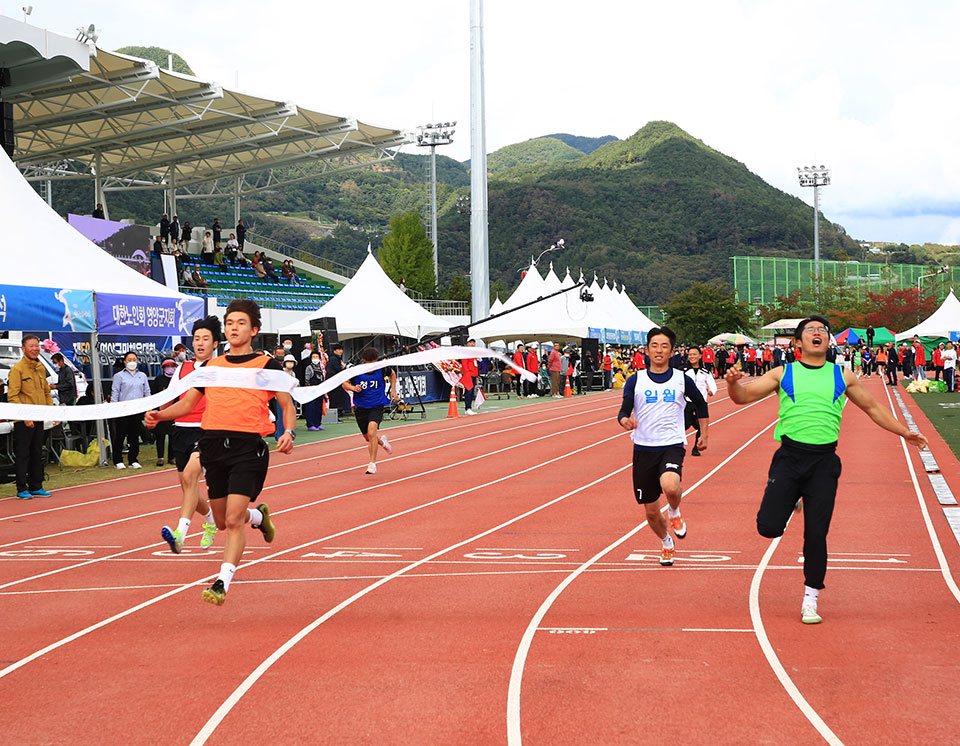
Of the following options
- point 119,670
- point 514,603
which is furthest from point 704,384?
point 119,670

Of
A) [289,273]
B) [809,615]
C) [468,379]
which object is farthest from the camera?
[289,273]

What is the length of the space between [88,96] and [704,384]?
3020 cm

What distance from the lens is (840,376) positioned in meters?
6.54

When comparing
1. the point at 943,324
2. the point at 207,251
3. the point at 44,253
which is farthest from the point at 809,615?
the point at 943,324

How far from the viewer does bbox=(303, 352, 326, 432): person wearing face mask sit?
2327 centimetres

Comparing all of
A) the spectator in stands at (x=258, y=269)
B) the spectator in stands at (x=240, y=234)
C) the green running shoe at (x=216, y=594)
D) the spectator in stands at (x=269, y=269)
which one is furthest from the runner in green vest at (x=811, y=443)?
the spectator in stands at (x=240, y=234)

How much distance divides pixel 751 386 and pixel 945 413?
67.1 ft

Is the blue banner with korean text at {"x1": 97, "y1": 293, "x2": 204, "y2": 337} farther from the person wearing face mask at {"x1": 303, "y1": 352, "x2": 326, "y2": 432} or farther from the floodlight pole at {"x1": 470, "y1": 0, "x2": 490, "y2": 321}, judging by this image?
the floodlight pole at {"x1": 470, "y1": 0, "x2": 490, "y2": 321}

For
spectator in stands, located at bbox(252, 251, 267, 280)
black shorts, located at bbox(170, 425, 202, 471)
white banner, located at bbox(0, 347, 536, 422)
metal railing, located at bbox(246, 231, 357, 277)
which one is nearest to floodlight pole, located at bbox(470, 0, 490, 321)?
spectator in stands, located at bbox(252, 251, 267, 280)

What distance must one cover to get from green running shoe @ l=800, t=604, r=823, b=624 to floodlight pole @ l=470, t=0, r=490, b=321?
31488 mm

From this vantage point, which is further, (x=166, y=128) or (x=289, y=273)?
(x=289, y=273)

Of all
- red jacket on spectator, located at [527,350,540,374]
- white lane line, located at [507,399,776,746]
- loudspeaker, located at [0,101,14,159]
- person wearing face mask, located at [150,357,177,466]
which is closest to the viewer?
white lane line, located at [507,399,776,746]

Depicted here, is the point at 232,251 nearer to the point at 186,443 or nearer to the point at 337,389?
the point at 337,389

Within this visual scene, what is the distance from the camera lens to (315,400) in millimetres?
23109
